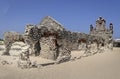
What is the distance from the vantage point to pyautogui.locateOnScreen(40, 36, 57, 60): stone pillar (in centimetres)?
1570

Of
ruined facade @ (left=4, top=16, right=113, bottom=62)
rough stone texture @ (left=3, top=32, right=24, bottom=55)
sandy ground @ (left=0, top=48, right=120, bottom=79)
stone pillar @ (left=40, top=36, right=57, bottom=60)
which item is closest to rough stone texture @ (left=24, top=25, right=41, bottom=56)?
ruined facade @ (left=4, top=16, right=113, bottom=62)

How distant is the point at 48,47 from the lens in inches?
632

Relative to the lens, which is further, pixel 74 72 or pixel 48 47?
pixel 48 47

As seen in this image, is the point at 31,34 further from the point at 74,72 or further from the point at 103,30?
the point at 103,30

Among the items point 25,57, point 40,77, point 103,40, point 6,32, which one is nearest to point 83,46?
point 103,40

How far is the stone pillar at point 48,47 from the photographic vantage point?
51.5 feet

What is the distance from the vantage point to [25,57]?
35.6 feet

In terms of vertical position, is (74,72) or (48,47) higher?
(48,47)

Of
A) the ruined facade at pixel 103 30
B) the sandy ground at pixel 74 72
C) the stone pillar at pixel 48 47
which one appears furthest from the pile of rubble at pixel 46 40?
the ruined facade at pixel 103 30

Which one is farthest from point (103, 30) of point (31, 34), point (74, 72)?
point (74, 72)

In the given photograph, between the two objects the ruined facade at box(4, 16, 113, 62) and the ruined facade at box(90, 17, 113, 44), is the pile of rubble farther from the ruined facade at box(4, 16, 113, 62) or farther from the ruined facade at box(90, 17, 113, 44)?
the ruined facade at box(90, 17, 113, 44)

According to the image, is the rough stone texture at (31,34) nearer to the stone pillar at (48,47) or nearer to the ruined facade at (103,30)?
the stone pillar at (48,47)

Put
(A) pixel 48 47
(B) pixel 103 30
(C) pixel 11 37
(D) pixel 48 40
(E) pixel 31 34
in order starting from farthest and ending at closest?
1. (B) pixel 103 30
2. (C) pixel 11 37
3. (A) pixel 48 47
4. (D) pixel 48 40
5. (E) pixel 31 34

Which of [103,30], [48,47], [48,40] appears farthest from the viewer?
[103,30]
